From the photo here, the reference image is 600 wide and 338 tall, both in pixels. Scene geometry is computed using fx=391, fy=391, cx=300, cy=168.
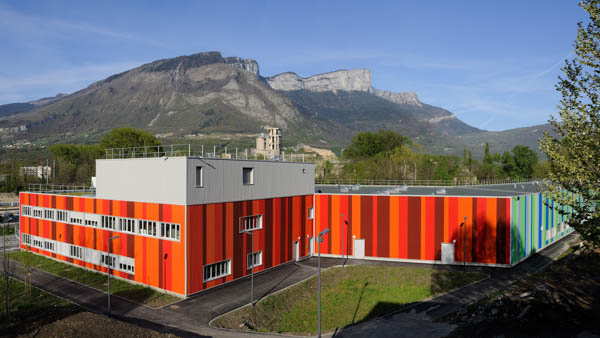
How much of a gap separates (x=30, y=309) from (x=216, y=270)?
12347 mm

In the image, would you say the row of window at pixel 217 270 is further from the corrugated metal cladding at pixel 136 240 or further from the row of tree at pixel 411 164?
the row of tree at pixel 411 164

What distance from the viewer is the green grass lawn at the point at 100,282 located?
1094 inches

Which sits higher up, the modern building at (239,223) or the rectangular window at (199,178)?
the rectangular window at (199,178)

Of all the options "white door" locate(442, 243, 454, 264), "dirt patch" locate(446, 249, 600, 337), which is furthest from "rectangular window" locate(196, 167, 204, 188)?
"white door" locate(442, 243, 454, 264)

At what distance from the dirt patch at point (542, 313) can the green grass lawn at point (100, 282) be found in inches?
778

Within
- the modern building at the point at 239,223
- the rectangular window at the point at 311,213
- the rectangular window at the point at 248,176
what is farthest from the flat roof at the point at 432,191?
the rectangular window at the point at 248,176

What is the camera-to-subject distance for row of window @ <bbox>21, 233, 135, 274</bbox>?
31795 mm

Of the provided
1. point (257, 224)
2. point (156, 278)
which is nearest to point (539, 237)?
point (257, 224)

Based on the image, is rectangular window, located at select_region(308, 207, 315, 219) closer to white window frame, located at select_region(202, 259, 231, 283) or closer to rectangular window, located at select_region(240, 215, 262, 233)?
rectangular window, located at select_region(240, 215, 262, 233)

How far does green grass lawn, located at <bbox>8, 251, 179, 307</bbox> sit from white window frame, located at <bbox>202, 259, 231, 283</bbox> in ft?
8.72

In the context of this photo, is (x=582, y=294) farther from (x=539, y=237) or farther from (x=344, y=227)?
(x=539, y=237)

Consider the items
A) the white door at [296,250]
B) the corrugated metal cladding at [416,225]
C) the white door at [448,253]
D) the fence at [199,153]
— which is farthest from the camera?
the white door at [296,250]

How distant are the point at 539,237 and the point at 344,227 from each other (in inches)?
826

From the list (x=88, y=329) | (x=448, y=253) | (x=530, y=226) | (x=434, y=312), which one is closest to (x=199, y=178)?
(x=88, y=329)
